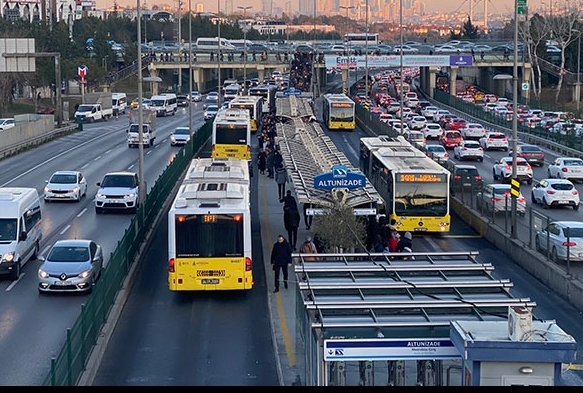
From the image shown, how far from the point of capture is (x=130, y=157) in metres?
58.3

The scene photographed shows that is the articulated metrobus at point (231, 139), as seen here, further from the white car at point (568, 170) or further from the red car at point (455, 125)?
the red car at point (455, 125)

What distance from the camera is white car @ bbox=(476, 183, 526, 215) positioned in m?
32.6

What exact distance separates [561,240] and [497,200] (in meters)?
6.61

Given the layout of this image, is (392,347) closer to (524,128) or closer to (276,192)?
(276,192)

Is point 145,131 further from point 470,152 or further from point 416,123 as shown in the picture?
point 416,123

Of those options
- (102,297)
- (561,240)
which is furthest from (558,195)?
(102,297)

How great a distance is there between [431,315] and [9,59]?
46.7 meters

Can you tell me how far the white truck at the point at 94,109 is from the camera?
3548 inches

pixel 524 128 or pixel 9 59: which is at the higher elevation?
pixel 9 59

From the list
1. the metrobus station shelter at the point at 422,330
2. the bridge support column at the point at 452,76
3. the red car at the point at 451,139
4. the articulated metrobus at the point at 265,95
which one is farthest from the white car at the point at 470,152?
the bridge support column at the point at 452,76

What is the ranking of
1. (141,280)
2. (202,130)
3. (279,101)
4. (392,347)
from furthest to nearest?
(279,101) < (202,130) < (141,280) < (392,347)

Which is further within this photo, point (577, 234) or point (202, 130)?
point (202, 130)

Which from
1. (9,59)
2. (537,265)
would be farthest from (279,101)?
(537,265)

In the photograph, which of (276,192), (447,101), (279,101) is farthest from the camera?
(447,101)
